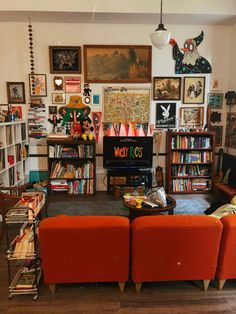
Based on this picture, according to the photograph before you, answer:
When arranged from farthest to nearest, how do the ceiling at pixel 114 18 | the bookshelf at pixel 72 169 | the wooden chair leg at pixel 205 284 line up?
1. the bookshelf at pixel 72 169
2. the ceiling at pixel 114 18
3. the wooden chair leg at pixel 205 284

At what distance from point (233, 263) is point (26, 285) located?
1.83 m

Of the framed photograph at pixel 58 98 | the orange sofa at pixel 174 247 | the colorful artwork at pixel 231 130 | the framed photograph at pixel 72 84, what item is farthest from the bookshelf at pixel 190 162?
the orange sofa at pixel 174 247

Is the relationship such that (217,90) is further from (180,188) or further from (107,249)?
(107,249)

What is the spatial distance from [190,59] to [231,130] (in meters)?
1.62

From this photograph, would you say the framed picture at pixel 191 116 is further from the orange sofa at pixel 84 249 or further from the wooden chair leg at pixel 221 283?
the orange sofa at pixel 84 249

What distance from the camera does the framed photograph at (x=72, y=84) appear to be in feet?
16.2

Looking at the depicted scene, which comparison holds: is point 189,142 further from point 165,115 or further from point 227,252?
point 227,252

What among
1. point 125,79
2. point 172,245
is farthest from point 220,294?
point 125,79

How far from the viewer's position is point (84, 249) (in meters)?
2.12

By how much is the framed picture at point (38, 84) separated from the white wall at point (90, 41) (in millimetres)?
89

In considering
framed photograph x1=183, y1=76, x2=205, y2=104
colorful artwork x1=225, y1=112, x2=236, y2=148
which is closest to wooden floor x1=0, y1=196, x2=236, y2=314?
colorful artwork x1=225, y1=112, x2=236, y2=148

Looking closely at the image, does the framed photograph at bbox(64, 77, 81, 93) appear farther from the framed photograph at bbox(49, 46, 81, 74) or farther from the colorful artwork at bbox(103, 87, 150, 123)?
the colorful artwork at bbox(103, 87, 150, 123)

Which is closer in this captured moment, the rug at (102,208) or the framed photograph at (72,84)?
the rug at (102,208)

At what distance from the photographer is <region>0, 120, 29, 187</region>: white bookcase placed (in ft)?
12.9
